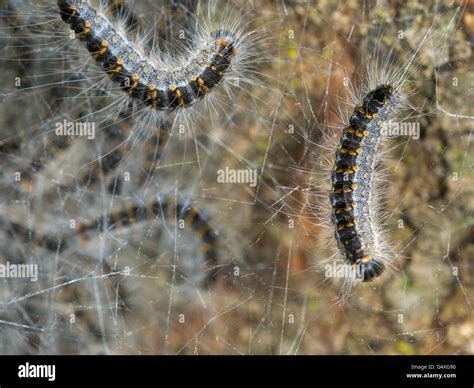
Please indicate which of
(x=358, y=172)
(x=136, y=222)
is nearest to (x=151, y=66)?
(x=136, y=222)

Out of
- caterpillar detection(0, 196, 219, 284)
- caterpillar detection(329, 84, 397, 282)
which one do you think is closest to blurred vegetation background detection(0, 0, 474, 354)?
caterpillar detection(0, 196, 219, 284)

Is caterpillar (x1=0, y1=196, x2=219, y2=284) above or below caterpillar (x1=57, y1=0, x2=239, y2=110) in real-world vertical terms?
below

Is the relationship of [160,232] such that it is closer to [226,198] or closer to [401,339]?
[226,198]

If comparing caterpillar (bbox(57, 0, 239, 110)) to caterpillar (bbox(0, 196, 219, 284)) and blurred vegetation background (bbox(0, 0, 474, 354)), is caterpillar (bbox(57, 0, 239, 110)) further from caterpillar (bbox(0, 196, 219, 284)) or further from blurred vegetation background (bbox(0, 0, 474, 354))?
caterpillar (bbox(0, 196, 219, 284))

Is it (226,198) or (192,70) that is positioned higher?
(192,70)

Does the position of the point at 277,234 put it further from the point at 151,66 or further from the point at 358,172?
the point at 151,66

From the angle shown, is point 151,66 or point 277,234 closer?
point 151,66
